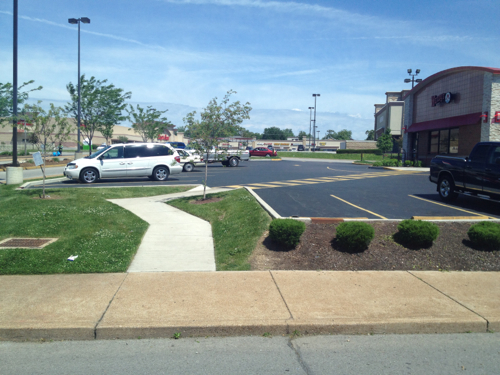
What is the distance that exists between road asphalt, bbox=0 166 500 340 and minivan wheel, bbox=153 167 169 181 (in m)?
14.1

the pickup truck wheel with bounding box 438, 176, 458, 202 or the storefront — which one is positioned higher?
the storefront

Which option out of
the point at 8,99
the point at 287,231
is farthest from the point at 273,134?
the point at 287,231

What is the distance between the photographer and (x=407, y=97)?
35031 millimetres

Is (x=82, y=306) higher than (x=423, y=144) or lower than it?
lower

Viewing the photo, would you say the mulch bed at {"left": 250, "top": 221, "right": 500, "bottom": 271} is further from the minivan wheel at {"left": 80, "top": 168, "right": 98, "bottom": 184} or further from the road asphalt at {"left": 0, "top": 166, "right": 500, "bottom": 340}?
the minivan wheel at {"left": 80, "top": 168, "right": 98, "bottom": 184}

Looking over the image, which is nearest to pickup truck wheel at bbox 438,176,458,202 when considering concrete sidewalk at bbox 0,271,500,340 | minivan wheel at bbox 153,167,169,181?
concrete sidewalk at bbox 0,271,500,340

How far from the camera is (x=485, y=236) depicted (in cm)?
759

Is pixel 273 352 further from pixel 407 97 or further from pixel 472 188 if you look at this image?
pixel 407 97

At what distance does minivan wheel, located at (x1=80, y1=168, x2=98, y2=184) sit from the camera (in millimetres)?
19484

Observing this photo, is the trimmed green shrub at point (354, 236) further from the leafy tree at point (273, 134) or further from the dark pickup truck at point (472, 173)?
the leafy tree at point (273, 134)

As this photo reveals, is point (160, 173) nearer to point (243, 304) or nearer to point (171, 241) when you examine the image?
point (171, 241)

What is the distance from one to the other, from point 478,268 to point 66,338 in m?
6.60

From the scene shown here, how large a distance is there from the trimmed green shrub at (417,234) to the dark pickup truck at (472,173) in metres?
4.60

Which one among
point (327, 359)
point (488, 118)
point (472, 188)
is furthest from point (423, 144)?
point (327, 359)
